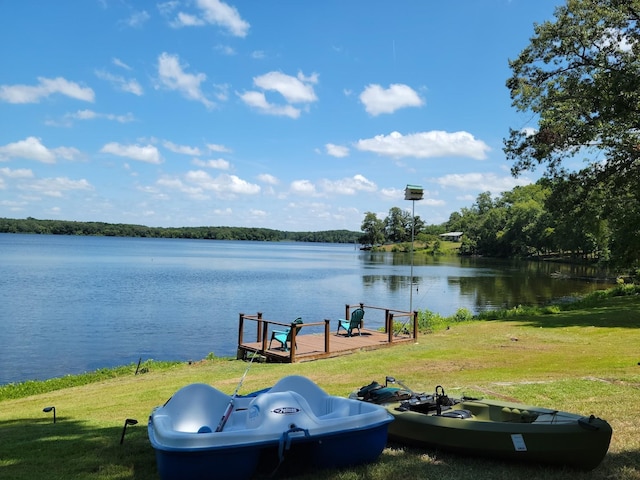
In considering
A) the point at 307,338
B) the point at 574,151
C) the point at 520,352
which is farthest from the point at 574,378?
the point at 574,151

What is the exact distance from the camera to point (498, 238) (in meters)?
110

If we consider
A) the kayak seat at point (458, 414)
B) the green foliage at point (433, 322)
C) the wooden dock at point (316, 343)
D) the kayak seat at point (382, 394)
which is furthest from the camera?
the green foliage at point (433, 322)

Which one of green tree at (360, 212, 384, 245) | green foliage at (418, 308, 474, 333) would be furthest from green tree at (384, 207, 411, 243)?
green foliage at (418, 308, 474, 333)

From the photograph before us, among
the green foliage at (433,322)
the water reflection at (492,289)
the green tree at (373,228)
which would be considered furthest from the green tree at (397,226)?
the green foliage at (433,322)

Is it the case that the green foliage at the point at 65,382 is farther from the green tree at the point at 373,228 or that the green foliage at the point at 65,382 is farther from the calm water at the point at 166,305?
the green tree at the point at 373,228

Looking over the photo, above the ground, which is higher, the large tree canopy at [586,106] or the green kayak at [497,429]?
the large tree canopy at [586,106]

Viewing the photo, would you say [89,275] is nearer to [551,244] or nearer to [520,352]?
[520,352]

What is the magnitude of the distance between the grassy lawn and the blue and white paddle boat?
8.7 inches

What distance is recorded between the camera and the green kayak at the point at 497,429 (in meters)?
4.73

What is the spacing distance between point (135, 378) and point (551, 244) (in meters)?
87.7

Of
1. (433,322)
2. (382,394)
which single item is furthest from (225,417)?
(433,322)

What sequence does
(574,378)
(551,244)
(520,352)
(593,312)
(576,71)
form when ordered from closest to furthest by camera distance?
(574,378) < (520,352) < (576,71) < (593,312) < (551,244)

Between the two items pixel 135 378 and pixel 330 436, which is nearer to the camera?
pixel 330 436

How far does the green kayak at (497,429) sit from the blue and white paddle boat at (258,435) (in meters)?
0.65
